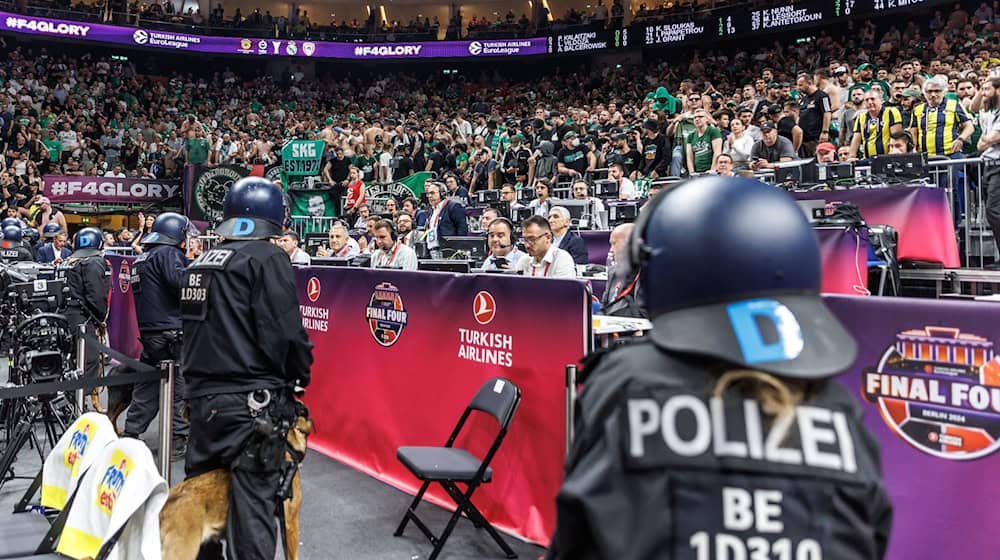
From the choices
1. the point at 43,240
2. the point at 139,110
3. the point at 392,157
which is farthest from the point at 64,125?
the point at 392,157

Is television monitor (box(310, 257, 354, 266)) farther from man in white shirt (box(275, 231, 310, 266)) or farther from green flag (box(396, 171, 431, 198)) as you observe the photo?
green flag (box(396, 171, 431, 198))

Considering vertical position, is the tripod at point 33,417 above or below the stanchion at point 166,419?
below

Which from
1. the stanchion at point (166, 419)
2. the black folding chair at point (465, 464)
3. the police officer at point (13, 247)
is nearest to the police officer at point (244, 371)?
the stanchion at point (166, 419)

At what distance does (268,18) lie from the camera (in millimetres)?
31109

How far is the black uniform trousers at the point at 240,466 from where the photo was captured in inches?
125

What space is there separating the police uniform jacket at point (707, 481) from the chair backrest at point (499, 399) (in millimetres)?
2979

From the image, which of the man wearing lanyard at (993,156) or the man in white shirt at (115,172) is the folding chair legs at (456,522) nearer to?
the man wearing lanyard at (993,156)

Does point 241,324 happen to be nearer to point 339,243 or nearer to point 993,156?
point 339,243

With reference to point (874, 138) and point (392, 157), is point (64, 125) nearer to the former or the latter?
point (392, 157)

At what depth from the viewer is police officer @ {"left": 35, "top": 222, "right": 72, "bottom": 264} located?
1278 centimetres

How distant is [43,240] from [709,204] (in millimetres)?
15301

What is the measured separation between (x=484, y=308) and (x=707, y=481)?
12.0 feet

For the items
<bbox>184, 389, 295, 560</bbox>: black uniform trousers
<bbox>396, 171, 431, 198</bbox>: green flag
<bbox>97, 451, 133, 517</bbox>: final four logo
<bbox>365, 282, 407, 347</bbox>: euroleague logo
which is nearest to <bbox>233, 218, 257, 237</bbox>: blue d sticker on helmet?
<bbox>184, 389, 295, 560</bbox>: black uniform trousers

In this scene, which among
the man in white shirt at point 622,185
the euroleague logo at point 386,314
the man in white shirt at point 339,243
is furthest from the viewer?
the man in white shirt at point 622,185
